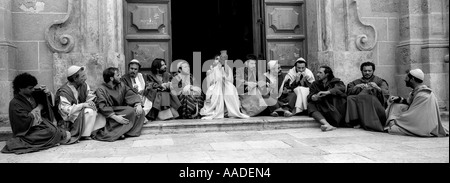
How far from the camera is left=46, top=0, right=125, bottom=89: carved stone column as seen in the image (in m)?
6.13

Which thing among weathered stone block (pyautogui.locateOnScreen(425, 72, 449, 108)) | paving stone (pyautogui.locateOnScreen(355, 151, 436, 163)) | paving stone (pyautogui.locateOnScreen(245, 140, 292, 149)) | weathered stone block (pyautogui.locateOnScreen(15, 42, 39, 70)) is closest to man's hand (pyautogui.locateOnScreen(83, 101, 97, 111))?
weathered stone block (pyautogui.locateOnScreen(15, 42, 39, 70))

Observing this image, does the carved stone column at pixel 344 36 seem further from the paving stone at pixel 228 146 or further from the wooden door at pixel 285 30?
the paving stone at pixel 228 146

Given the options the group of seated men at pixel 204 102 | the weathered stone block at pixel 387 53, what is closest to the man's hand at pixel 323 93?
the group of seated men at pixel 204 102

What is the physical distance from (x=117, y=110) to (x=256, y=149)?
2279 mm

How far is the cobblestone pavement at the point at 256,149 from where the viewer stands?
3.82 metres

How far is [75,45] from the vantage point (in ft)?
20.4

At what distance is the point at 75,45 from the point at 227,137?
3084 millimetres

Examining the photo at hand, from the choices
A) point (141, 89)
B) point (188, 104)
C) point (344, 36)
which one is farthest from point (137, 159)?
point (344, 36)

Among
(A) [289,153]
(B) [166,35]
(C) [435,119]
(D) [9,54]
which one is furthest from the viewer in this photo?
(B) [166,35]

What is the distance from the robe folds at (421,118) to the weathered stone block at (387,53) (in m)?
2.05

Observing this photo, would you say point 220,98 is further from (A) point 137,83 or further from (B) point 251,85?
(A) point 137,83

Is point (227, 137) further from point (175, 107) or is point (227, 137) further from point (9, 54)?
point (9, 54)

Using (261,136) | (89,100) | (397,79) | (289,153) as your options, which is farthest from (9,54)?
(397,79)

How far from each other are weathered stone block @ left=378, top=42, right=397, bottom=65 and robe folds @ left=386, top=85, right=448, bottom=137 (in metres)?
2.05
